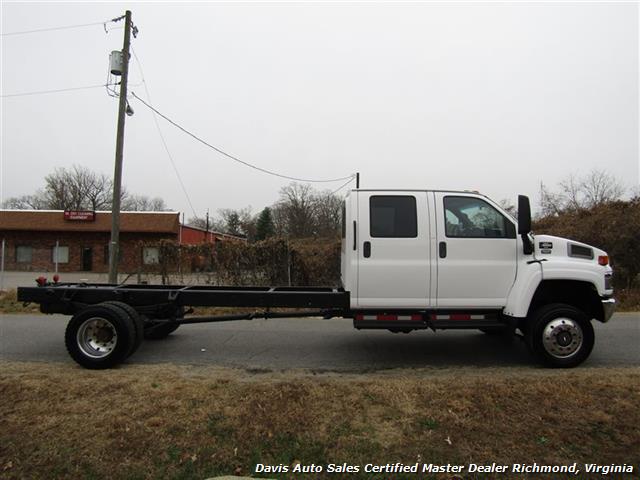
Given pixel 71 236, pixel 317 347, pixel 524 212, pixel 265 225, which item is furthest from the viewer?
pixel 265 225

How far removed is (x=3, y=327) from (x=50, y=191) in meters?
62.6

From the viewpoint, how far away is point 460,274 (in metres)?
5.77

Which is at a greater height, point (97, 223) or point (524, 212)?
point (97, 223)

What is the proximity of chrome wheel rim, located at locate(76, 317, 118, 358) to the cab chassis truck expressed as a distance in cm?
1

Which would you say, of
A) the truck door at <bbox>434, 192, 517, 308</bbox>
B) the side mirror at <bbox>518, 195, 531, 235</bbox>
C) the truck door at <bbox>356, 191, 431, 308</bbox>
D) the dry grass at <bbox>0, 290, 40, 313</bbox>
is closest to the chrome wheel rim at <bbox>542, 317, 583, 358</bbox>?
the truck door at <bbox>434, 192, 517, 308</bbox>

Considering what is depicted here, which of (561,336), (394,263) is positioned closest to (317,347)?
(394,263)

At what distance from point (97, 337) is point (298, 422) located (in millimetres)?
3518

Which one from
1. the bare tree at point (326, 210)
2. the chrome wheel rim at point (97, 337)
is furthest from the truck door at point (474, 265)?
the bare tree at point (326, 210)

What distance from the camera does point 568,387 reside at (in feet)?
15.2

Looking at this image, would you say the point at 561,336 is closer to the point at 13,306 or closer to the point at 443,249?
the point at 443,249

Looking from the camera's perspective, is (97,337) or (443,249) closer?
(443,249)

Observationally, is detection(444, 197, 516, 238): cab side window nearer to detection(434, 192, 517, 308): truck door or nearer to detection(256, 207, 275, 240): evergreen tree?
detection(434, 192, 517, 308): truck door

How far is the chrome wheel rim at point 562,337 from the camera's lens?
5680 mm

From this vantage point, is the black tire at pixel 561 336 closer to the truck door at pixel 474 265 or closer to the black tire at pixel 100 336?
the truck door at pixel 474 265
